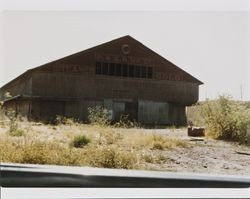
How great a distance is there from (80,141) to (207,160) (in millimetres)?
2591

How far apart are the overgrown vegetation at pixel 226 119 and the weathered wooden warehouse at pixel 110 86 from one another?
22.0 feet

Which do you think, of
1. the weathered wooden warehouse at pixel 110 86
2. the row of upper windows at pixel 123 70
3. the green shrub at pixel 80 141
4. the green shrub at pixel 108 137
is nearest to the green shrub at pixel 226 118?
the green shrub at pixel 108 137

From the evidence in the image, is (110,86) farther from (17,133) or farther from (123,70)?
(17,133)

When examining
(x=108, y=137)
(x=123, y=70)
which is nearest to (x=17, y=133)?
(x=108, y=137)

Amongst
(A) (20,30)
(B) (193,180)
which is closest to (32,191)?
(B) (193,180)

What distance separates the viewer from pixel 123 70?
60.4 ft

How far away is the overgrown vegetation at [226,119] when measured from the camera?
978 cm

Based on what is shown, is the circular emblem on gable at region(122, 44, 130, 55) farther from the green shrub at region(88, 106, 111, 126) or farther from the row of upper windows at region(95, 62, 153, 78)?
the green shrub at region(88, 106, 111, 126)

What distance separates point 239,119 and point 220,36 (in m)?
4.18

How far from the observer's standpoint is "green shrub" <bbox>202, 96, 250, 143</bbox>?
32.2 ft

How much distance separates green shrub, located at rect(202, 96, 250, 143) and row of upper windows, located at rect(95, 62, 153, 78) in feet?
24.3

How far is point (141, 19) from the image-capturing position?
230 inches

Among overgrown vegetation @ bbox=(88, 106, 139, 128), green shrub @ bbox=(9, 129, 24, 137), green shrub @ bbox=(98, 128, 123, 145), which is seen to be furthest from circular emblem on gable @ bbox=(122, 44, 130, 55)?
green shrub @ bbox=(9, 129, 24, 137)

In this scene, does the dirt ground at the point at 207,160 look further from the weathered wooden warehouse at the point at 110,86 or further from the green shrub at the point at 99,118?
the weathered wooden warehouse at the point at 110,86
